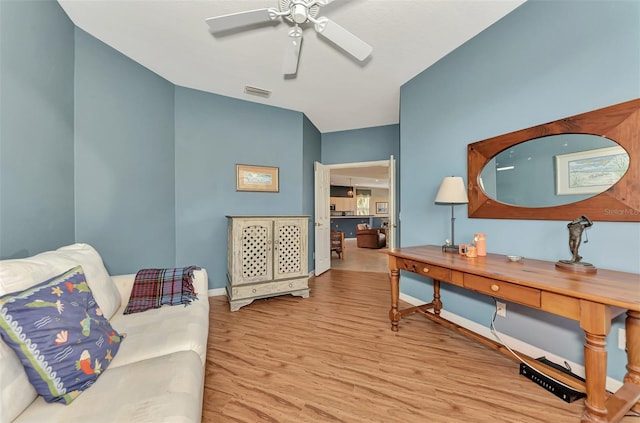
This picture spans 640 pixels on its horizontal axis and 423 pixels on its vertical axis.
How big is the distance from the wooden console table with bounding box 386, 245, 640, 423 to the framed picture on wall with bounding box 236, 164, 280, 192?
257 cm

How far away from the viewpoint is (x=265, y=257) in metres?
2.93

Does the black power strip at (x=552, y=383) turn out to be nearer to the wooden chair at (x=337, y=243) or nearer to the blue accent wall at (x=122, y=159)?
the blue accent wall at (x=122, y=159)

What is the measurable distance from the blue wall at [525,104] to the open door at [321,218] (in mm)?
1847

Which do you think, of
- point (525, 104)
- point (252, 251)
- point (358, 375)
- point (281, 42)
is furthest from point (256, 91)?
point (358, 375)

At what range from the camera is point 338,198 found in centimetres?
1067

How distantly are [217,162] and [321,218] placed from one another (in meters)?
2.00

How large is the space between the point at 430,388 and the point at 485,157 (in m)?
1.84

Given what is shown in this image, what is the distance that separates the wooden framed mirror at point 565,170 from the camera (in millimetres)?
1367

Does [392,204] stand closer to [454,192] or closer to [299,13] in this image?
[454,192]

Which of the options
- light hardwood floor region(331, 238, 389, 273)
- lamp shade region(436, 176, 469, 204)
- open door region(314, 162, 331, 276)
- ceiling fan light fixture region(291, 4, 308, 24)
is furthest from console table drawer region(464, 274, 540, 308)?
open door region(314, 162, 331, 276)

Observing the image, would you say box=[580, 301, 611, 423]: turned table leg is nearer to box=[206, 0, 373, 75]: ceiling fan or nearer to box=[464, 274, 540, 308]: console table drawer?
box=[464, 274, 540, 308]: console table drawer

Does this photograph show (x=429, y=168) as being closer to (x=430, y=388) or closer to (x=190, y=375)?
(x=430, y=388)

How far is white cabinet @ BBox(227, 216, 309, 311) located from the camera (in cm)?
279

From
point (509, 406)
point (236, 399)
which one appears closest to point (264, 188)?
point (236, 399)
